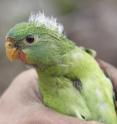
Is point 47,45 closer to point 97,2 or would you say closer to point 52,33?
point 52,33

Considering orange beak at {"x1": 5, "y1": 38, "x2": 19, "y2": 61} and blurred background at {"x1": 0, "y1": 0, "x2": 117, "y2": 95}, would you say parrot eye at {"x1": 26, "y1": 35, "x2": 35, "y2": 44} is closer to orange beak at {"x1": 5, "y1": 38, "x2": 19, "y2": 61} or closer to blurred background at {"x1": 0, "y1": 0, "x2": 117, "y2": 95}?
orange beak at {"x1": 5, "y1": 38, "x2": 19, "y2": 61}

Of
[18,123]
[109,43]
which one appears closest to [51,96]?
[18,123]

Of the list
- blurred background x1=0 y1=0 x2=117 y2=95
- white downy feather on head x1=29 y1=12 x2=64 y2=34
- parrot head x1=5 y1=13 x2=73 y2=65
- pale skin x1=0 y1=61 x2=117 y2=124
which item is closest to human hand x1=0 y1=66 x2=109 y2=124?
pale skin x1=0 y1=61 x2=117 y2=124

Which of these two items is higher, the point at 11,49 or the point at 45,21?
the point at 45,21

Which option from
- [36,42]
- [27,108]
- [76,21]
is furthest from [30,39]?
[76,21]

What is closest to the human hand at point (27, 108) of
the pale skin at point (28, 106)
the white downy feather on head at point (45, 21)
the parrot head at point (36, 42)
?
the pale skin at point (28, 106)

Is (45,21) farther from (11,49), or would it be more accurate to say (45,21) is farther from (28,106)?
(28,106)

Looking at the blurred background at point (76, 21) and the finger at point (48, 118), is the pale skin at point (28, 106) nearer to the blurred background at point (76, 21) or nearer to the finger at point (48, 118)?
the finger at point (48, 118)
